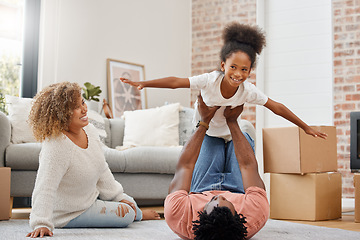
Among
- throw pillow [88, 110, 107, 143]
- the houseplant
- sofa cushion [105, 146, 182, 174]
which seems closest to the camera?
sofa cushion [105, 146, 182, 174]

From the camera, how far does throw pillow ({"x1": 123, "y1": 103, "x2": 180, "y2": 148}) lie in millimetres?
3867

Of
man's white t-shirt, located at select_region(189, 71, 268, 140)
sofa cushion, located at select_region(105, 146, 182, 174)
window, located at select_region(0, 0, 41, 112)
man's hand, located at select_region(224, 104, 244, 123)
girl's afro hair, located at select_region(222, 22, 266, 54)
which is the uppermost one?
window, located at select_region(0, 0, 41, 112)

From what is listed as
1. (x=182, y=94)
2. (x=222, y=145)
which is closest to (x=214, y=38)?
(x=182, y=94)

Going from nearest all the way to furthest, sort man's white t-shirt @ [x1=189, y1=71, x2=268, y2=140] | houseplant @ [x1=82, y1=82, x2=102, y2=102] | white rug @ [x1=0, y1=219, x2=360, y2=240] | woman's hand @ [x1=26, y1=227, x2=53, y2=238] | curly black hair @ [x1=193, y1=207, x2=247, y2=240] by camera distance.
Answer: curly black hair @ [x1=193, y1=207, x2=247, y2=240] < woman's hand @ [x1=26, y1=227, x2=53, y2=238] < white rug @ [x1=0, y1=219, x2=360, y2=240] < man's white t-shirt @ [x1=189, y1=71, x2=268, y2=140] < houseplant @ [x1=82, y1=82, x2=102, y2=102]

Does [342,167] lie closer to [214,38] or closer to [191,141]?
[214,38]

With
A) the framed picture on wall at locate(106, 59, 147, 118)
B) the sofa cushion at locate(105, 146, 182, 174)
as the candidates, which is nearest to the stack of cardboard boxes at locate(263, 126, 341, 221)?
the sofa cushion at locate(105, 146, 182, 174)

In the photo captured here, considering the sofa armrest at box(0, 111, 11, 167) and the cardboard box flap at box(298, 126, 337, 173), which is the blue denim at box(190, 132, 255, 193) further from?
the sofa armrest at box(0, 111, 11, 167)

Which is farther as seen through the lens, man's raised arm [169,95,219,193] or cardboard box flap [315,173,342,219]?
cardboard box flap [315,173,342,219]

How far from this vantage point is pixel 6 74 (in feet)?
13.7

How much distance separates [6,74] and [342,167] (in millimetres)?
3167

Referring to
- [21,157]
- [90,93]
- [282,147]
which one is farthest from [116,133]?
[282,147]

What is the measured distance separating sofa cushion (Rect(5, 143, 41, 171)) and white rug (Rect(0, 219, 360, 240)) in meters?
0.50

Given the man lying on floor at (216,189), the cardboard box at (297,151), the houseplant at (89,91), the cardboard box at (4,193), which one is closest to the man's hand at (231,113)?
the man lying on floor at (216,189)

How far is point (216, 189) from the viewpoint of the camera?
87.9 inches
